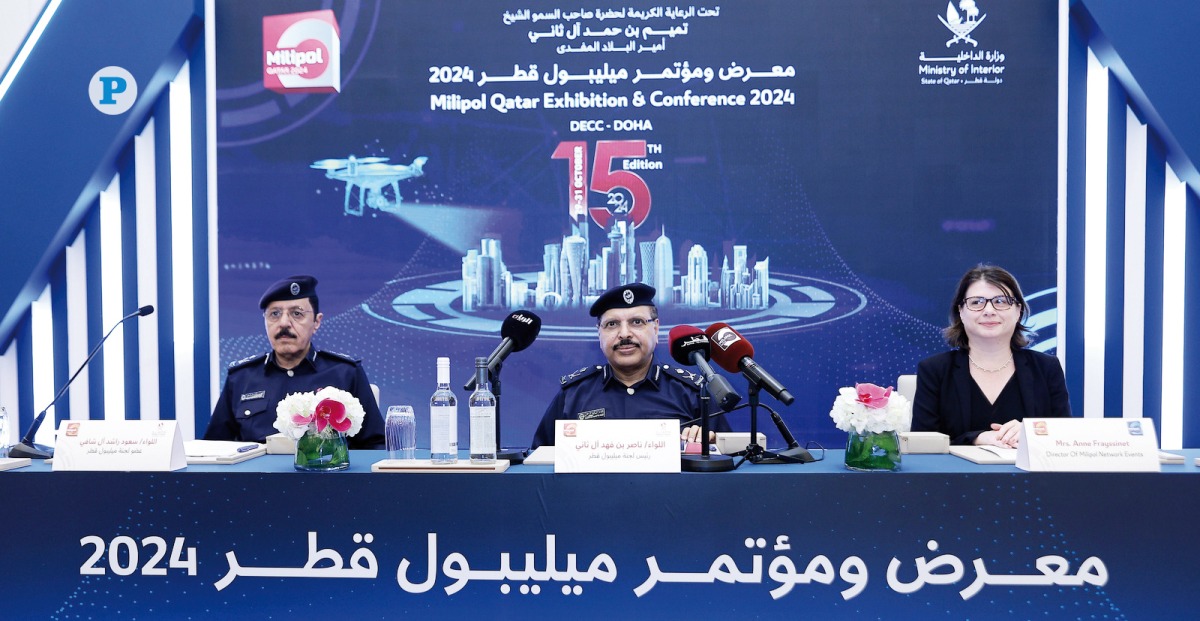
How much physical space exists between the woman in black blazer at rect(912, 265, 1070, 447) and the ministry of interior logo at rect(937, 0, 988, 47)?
1535 mm

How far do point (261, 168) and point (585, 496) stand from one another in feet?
9.56

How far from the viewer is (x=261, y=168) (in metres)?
4.16

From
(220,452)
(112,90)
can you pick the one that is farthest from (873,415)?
(112,90)

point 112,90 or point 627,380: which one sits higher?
point 112,90

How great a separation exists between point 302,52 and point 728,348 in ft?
9.70

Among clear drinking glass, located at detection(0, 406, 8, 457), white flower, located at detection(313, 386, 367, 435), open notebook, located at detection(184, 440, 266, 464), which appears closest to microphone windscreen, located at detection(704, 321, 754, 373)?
white flower, located at detection(313, 386, 367, 435)

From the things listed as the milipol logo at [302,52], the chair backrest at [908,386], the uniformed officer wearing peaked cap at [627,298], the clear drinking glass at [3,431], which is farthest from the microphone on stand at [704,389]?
the milipol logo at [302,52]

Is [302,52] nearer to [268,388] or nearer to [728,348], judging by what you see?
[268,388]

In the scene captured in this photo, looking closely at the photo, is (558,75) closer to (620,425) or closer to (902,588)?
(620,425)

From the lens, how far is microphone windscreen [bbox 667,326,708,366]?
2252mm

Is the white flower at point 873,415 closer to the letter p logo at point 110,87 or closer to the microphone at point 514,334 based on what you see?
the microphone at point 514,334

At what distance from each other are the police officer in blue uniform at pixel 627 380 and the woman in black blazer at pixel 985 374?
0.78m

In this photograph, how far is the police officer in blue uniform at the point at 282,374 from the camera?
130 inches

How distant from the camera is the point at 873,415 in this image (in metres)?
2.10
